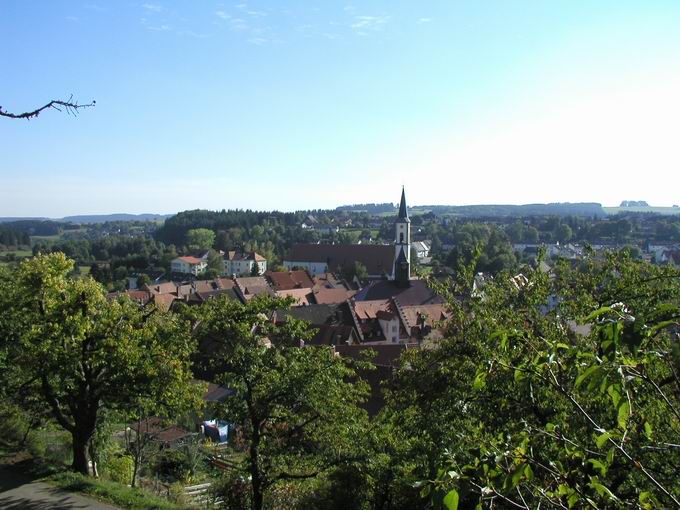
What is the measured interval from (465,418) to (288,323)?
3967 mm

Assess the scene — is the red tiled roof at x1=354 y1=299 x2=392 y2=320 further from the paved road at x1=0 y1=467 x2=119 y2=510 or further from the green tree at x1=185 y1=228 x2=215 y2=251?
the green tree at x1=185 y1=228 x2=215 y2=251

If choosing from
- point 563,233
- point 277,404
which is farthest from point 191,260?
point 277,404

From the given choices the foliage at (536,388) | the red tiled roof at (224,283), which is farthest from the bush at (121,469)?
the red tiled roof at (224,283)

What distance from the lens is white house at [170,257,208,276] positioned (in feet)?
331

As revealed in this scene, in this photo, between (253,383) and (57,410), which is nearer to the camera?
(253,383)

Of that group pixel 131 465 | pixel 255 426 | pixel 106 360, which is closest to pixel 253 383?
pixel 255 426

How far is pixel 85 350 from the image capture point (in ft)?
40.0

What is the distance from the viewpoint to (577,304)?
344 inches

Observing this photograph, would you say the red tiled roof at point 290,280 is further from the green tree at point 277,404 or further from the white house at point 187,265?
the green tree at point 277,404

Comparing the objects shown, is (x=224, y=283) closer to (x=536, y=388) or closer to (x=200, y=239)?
(x=200, y=239)

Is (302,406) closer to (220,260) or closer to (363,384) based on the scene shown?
(363,384)

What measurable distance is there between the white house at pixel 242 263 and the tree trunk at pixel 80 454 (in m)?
89.8

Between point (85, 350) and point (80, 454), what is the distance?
2.62m

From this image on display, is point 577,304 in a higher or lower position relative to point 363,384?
higher
